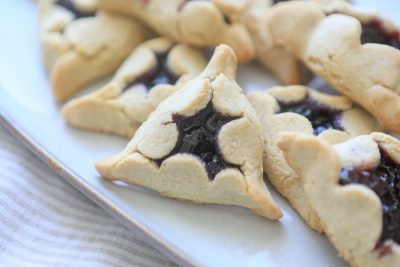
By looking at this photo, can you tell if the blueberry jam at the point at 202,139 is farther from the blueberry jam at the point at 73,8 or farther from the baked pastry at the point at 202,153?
the blueberry jam at the point at 73,8

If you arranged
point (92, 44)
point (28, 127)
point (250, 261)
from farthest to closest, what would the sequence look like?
point (92, 44)
point (28, 127)
point (250, 261)

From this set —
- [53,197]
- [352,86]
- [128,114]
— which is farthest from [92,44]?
[352,86]

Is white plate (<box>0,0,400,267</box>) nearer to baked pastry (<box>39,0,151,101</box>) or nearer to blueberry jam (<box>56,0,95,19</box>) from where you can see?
baked pastry (<box>39,0,151,101</box>)

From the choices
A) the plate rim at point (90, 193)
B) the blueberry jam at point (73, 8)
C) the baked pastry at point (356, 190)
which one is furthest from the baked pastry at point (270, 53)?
the plate rim at point (90, 193)

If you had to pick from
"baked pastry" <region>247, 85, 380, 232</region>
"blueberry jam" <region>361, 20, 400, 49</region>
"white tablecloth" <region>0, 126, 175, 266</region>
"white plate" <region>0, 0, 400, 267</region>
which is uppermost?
"blueberry jam" <region>361, 20, 400, 49</region>

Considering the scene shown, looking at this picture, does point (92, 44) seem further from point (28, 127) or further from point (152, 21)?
point (28, 127)

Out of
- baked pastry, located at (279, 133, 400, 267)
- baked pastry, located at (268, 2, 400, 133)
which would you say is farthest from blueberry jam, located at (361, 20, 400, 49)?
baked pastry, located at (279, 133, 400, 267)
